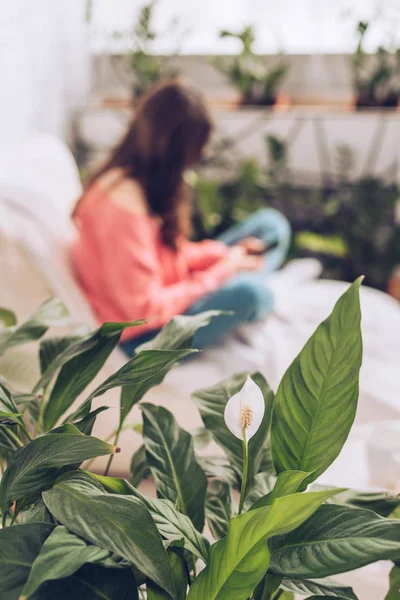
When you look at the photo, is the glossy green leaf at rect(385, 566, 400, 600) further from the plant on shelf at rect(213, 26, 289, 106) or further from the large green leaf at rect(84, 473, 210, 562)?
the plant on shelf at rect(213, 26, 289, 106)

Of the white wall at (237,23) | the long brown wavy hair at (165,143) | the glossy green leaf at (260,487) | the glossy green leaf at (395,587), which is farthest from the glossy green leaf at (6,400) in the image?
the white wall at (237,23)

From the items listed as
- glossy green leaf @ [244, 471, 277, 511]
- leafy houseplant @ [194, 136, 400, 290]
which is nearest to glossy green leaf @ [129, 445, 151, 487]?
glossy green leaf @ [244, 471, 277, 511]

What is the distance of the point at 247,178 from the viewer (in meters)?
2.68

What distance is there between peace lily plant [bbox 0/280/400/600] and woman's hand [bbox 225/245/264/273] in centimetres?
108

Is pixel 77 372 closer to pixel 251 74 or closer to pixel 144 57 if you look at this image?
pixel 251 74

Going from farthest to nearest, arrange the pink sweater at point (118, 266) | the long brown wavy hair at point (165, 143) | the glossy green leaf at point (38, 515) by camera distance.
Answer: the long brown wavy hair at point (165, 143) → the pink sweater at point (118, 266) → the glossy green leaf at point (38, 515)

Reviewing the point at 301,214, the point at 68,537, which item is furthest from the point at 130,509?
the point at 301,214

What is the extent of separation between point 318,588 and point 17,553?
22 centimetres

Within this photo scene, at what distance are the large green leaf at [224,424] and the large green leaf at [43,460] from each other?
0.46 feet

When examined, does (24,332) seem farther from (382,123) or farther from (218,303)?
(382,123)

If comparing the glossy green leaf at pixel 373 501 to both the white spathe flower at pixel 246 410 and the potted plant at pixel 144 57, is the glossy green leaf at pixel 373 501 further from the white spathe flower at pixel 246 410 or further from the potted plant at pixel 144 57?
the potted plant at pixel 144 57

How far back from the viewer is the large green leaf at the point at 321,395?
1.55 feet

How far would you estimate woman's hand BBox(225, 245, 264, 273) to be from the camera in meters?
1.70

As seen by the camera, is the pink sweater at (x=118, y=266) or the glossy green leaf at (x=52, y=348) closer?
the glossy green leaf at (x=52, y=348)
